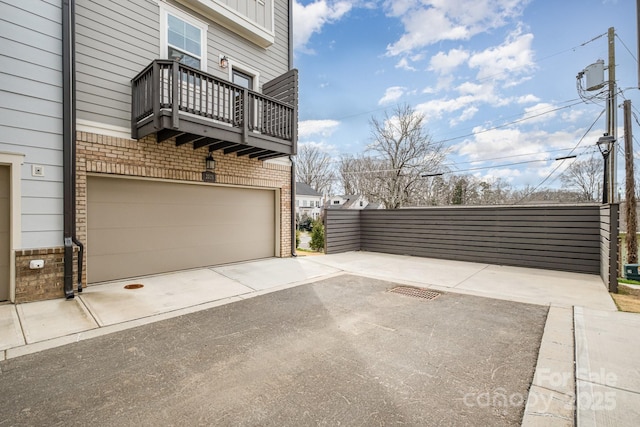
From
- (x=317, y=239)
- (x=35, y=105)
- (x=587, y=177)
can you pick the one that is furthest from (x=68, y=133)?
(x=587, y=177)

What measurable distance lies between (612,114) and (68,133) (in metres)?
11.7

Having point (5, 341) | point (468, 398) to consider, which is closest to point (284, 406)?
point (468, 398)

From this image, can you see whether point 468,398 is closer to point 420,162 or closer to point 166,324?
point 166,324

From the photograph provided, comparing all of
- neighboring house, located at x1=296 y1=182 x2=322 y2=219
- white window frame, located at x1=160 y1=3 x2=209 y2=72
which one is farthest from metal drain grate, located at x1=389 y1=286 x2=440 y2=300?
neighboring house, located at x1=296 y1=182 x2=322 y2=219

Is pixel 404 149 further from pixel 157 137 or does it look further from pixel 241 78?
pixel 157 137

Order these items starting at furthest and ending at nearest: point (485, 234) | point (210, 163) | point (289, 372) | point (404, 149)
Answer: point (404, 149) → point (485, 234) → point (210, 163) → point (289, 372)

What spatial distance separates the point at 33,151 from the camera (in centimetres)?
418

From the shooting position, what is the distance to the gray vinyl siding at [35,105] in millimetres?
4012

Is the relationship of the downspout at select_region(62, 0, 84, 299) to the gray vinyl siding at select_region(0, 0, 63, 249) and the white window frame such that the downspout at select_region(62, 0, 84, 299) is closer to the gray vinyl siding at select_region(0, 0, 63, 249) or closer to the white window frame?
the gray vinyl siding at select_region(0, 0, 63, 249)

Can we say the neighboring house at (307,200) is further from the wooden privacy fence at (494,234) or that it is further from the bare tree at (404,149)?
the wooden privacy fence at (494,234)

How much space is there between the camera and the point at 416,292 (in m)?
4.90

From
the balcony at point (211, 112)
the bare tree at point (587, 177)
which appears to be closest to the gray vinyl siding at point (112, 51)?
the balcony at point (211, 112)

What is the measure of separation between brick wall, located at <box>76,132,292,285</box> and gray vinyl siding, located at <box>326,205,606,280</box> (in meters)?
1.77

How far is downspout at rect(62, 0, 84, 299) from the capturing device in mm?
4402
